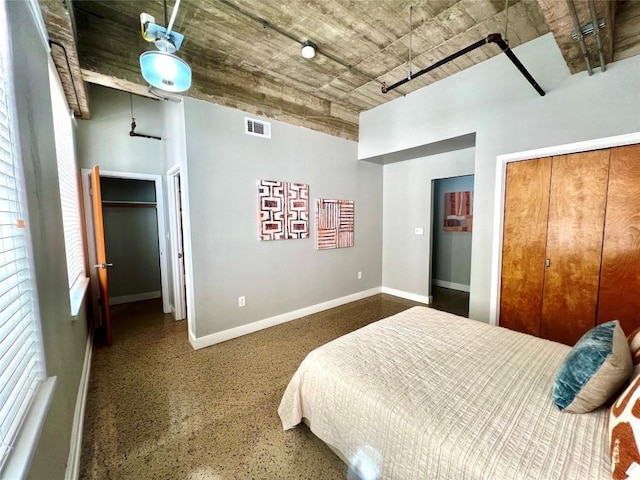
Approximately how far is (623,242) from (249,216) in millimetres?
3592

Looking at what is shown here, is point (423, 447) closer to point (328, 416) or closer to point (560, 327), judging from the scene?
point (328, 416)

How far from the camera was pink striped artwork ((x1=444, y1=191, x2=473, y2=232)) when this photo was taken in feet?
15.8

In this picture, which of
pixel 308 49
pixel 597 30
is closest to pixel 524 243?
pixel 597 30

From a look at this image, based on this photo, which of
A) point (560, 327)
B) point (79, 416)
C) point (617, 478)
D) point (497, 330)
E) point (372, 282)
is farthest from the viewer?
point (372, 282)

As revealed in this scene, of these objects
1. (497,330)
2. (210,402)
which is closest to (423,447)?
(497,330)

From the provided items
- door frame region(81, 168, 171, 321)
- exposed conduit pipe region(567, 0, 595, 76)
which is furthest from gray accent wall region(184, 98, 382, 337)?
exposed conduit pipe region(567, 0, 595, 76)

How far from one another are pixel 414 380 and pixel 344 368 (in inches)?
14.8

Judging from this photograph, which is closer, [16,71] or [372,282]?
[16,71]

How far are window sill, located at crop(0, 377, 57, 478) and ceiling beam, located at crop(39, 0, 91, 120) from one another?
1981 mm

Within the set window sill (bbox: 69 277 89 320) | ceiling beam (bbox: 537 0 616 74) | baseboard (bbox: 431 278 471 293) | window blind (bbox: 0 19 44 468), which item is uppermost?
ceiling beam (bbox: 537 0 616 74)

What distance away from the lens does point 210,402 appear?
201cm

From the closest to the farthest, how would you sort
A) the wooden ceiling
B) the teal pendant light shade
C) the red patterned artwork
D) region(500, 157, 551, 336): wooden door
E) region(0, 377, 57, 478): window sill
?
region(0, 377, 57, 478): window sill → the teal pendant light shade → the wooden ceiling → region(500, 157, 551, 336): wooden door → the red patterned artwork

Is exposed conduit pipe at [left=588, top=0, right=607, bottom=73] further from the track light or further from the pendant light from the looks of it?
the pendant light

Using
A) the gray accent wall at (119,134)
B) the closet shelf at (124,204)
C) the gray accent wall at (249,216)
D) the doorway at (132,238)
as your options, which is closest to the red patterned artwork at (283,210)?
the gray accent wall at (249,216)
